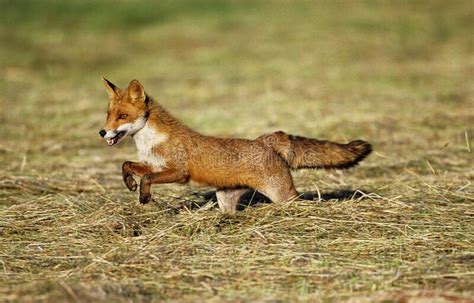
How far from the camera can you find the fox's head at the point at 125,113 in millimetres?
7414

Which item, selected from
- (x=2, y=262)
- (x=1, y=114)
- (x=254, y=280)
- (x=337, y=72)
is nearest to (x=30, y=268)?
(x=2, y=262)

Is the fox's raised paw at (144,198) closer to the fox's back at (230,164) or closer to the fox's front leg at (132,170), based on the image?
the fox's front leg at (132,170)

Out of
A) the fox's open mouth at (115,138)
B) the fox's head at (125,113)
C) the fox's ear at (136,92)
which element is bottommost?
the fox's open mouth at (115,138)

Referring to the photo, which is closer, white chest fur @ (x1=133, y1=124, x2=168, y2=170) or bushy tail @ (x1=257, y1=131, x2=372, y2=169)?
white chest fur @ (x1=133, y1=124, x2=168, y2=170)

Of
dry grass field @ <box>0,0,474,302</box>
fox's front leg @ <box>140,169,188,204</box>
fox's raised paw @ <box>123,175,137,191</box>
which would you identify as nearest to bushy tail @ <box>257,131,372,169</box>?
dry grass field @ <box>0,0,474,302</box>

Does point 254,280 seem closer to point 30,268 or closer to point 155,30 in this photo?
point 30,268

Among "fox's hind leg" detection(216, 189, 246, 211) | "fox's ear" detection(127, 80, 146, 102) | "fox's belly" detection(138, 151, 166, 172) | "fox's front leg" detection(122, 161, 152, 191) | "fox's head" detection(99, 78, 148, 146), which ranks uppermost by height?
"fox's ear" detection(127, 80, 146, 102)

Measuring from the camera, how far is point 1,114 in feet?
49.8

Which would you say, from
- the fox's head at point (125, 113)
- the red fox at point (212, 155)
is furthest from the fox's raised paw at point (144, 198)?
the fox's head at point (125, 113)

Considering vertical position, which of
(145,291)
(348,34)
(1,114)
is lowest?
(145,291)

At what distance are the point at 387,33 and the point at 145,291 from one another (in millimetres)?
20664

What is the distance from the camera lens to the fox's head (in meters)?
7.41

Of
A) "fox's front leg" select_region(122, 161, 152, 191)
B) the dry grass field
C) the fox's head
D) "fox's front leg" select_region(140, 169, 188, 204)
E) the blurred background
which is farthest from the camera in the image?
the blurred background

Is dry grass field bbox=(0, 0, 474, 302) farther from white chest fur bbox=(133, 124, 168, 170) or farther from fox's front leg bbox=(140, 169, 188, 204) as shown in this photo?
white chest fur bbox=(133, 124, 168, 170)
